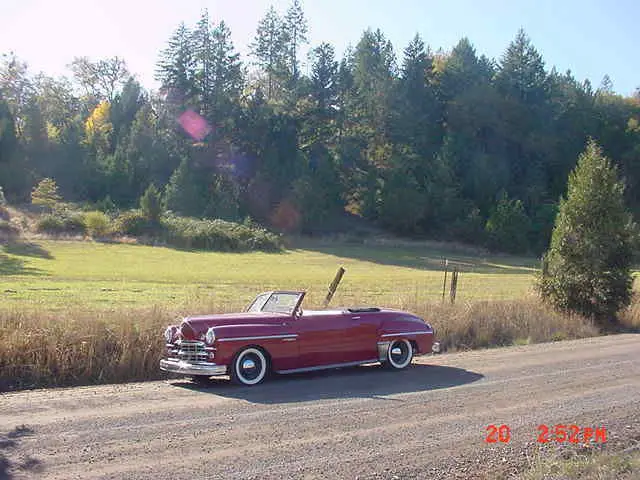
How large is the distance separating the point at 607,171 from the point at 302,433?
1821 cm

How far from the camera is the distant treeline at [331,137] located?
88.3 m

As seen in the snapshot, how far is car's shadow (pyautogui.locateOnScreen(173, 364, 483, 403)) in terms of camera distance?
34.0 ft

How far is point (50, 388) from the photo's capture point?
36.9 feet

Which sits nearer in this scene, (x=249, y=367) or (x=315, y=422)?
(x=315, y=422)

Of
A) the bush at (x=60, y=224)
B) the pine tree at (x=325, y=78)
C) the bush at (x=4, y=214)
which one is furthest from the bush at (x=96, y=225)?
the pine tree at (x=325, y=78)

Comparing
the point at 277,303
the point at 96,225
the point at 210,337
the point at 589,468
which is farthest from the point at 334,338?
the point at 96,225

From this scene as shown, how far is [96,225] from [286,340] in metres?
60.9

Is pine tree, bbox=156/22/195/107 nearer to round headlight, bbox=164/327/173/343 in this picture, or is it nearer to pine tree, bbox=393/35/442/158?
pine tree, bbox=393/35/442/158

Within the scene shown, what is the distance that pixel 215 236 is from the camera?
70688mm

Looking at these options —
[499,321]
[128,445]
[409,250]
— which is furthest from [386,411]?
[409,250]

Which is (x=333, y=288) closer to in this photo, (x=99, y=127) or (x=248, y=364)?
(x=248, y=364)

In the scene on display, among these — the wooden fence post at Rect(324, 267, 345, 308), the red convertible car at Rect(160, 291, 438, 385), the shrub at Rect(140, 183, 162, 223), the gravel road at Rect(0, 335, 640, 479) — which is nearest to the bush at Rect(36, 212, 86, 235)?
the shrub at Rect(140, 183, 162, 223)

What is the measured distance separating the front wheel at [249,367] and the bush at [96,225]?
197 ft

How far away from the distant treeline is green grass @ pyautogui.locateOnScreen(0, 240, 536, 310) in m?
7.94
